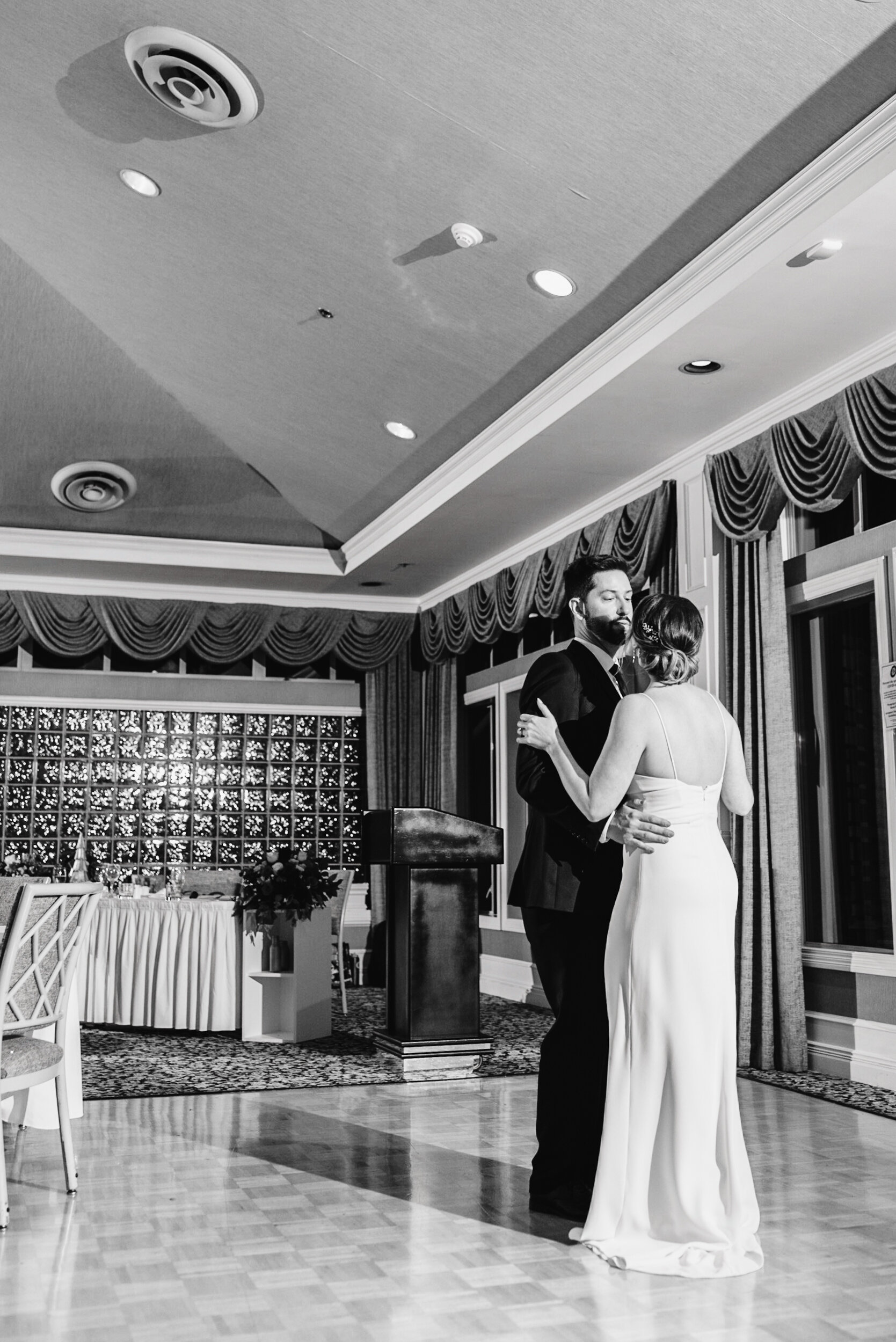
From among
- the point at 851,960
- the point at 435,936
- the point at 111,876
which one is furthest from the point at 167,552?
the point at 851,960

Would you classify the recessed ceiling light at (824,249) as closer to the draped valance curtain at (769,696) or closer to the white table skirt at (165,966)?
the draped valance curtain at (769,696)

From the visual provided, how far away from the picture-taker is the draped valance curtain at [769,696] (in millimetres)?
5711

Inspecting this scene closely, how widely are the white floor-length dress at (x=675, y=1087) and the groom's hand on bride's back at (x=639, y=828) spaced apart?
3cm

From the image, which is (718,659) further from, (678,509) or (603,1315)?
(603,1315)

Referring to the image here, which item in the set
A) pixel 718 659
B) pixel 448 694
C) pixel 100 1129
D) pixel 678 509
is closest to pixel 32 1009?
pixel 100 1129

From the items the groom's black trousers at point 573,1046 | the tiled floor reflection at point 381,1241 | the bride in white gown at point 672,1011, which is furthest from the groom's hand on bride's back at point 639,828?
the tiled floor reflection at point 381,1241

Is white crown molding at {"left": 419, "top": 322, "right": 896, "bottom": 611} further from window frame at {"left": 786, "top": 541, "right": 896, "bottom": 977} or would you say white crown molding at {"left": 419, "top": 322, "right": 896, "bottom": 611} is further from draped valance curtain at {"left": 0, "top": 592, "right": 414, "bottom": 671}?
draped valance curtain at {"left": 0, "top": 592, "right": 414, "bottom": 671}

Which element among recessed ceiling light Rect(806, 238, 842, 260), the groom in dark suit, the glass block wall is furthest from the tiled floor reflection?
the glass block wall

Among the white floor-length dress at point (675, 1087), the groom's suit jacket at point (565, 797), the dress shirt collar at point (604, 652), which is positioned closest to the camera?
the white floor-length dress at point (675, 1087)

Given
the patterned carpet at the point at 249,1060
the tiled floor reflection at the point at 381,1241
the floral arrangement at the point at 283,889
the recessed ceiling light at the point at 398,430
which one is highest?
the recessed ceiling light at the point at 398,430

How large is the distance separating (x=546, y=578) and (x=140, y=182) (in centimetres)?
370

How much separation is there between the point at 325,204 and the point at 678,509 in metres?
2.61

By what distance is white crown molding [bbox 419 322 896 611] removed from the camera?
5492mm

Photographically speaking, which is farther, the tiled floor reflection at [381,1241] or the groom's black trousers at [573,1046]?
the groom's black trousers at [573,1046]
